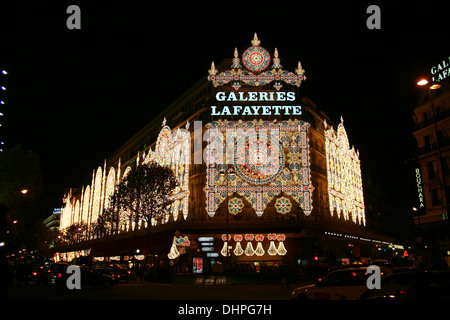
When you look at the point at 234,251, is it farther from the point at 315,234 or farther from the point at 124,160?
the point at 124,160

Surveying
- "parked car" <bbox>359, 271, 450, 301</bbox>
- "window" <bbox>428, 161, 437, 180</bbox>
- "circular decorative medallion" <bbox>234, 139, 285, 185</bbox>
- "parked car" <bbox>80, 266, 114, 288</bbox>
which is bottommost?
"parked car" <bbox>80, 266, 114, 288</bbox>

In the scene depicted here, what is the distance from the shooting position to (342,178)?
54.3m

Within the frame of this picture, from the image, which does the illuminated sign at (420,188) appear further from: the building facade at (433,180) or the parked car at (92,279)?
the parked car at (92,279)

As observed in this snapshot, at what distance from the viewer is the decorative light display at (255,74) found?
1818 inches

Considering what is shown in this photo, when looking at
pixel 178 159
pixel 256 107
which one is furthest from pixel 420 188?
pixel 178 159

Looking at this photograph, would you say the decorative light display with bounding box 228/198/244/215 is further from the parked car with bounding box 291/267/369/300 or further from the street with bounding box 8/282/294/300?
the parked car with bounding box 291/267/369/300

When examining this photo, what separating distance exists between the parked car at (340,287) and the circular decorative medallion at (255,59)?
3474 cm

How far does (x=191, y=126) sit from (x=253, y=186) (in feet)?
43.1

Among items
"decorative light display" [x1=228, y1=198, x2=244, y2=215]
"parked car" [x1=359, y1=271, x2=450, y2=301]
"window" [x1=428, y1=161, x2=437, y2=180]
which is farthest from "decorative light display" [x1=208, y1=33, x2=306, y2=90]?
"parked car" [x1=359, y1=271, x2=450, y2=301]

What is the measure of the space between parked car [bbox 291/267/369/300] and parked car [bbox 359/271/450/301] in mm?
5377

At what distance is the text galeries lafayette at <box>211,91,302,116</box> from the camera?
1770 inches

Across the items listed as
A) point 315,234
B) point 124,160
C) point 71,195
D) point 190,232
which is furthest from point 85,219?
point 315,234

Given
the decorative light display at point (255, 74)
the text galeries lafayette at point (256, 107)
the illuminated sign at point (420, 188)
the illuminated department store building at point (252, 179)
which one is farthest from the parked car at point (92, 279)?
the illuminated sign at point (420, 188)

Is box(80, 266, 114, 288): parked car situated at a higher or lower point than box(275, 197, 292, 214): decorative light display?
lower
